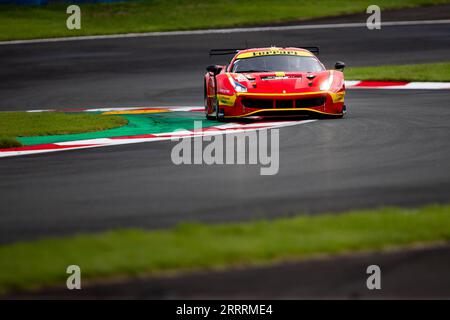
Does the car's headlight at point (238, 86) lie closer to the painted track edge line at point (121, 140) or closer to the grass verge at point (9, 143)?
the painted track edge line at point (121, 140)

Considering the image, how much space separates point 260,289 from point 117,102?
1459cm

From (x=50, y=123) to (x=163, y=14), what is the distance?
2028 cm

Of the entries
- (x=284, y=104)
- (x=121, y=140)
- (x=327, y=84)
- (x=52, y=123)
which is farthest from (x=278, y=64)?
(x=121, y=140)

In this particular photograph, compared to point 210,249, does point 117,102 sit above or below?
above

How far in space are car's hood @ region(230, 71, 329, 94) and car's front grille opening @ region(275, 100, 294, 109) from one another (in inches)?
5.3

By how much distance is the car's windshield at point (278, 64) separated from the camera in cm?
1692

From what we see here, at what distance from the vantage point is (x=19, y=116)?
58.2 feet

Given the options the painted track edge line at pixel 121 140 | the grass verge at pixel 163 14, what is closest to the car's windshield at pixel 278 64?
the painted track edge line at pixel 121 140

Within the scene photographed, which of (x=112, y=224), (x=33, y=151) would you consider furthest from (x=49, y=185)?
(x=33, y=151)

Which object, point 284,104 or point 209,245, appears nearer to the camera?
point 209,245

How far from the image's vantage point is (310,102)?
51.9ft

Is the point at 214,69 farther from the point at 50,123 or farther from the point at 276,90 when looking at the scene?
the point at 50,123

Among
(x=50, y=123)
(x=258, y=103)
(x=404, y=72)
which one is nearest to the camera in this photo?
(x=258, y=103)
